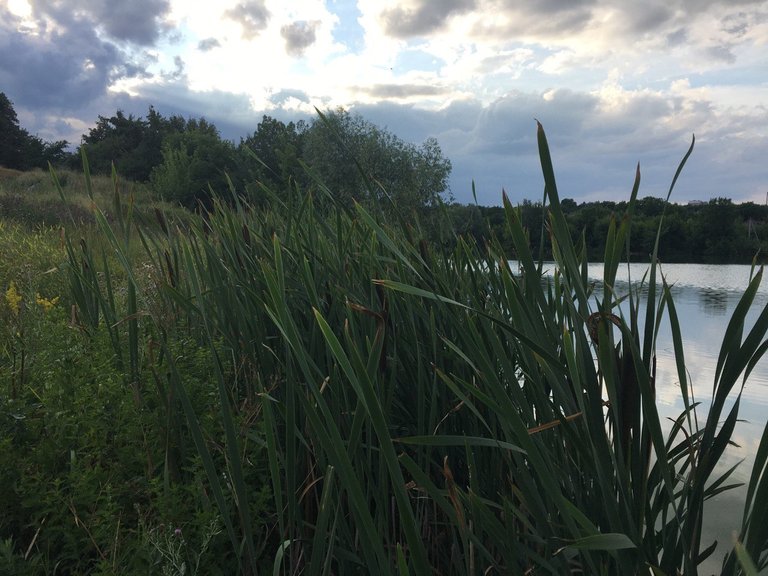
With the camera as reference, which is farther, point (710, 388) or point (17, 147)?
point (17, 147)

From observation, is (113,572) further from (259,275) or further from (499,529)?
(259,275)

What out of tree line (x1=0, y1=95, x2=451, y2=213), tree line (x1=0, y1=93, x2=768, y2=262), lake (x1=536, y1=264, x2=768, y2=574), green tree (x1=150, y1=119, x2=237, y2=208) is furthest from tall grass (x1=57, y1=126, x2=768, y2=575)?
green tree (x1=150, y1=119, x2=237, y2=208)

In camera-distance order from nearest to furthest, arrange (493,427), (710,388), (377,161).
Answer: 1. (493,427)
2. (710,388)
3. (377,161)

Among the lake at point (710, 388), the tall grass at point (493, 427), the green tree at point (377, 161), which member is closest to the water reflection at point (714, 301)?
the lake at point (710, 388)

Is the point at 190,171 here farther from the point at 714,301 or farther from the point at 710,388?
the point at 710,388

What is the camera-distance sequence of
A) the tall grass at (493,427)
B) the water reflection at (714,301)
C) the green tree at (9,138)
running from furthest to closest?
the green tree at (9,138), the water reflection at (714,301), the tall grass at (493,427)

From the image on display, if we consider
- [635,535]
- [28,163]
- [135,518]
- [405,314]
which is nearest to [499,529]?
[635,535]

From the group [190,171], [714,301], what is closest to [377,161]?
[190,171]

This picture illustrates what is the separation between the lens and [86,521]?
1.40 meters

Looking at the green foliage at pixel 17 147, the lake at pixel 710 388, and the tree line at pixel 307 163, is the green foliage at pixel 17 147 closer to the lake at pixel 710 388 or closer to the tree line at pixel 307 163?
the tree line at pixel 307 163

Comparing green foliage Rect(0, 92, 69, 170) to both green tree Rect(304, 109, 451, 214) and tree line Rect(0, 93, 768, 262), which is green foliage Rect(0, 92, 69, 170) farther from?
green tree Rect(304, 109, 451, 214)

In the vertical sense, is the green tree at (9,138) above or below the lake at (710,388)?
above

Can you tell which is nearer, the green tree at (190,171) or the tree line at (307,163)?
the tree line at (307,163)

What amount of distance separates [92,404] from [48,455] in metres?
0.17
